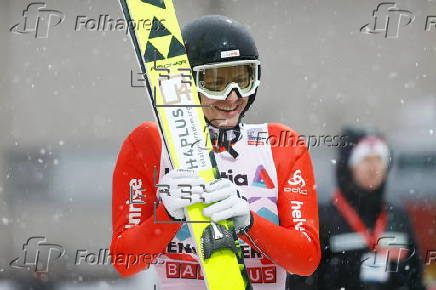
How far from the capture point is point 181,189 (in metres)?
2.00

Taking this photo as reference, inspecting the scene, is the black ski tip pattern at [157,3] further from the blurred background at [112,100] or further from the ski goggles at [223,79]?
the blurred background at [112,100]

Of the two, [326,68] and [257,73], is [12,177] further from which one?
[257,73]

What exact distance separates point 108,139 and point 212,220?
5504 millimetres

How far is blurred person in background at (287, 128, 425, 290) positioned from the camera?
13.1ft

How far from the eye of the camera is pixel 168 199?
2.03 meters

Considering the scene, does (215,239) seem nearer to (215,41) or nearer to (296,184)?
(296,184)

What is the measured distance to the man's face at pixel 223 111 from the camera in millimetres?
2406

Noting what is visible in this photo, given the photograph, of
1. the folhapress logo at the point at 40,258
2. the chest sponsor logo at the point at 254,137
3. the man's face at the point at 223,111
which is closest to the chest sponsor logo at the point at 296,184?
the chest sponsor logo at the point at 254,137

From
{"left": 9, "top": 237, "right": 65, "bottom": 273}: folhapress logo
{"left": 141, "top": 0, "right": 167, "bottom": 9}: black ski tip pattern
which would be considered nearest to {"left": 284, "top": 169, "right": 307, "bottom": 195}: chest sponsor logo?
{"left": 141, "top": 0, "right": 167, "bottom": 9}: black ski tip pattern

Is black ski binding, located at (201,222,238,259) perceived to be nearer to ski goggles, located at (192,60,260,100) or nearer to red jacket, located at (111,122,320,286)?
red jacket, located at (111,122,320,286)

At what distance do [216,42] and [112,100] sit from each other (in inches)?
209

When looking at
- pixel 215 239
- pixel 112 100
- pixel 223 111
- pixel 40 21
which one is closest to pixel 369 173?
pixel 223 111

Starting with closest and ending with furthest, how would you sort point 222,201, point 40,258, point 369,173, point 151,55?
point 222,201 < point 151,55 < point 369,173 < point 40,258

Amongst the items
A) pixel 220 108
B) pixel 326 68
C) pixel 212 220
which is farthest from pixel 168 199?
pixel 326 68
